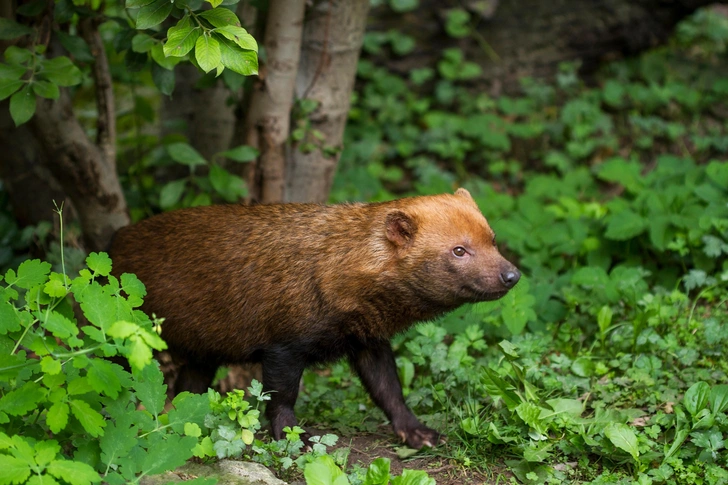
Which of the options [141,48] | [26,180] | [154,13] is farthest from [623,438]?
[26,180]

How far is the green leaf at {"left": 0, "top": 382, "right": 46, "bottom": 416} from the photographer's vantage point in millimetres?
3423

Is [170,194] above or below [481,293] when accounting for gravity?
below

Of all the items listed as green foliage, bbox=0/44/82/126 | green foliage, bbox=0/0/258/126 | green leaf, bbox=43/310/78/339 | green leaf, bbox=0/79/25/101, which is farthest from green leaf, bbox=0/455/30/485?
green leaf, bbox=0/79/25/101

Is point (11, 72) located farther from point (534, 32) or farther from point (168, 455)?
point (534, 32)

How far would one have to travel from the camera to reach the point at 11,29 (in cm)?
488

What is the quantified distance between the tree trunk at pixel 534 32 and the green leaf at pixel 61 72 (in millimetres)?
5769

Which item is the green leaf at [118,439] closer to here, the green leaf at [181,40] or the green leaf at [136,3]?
the green leaf at [181,40]

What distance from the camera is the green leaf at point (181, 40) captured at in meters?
3.69

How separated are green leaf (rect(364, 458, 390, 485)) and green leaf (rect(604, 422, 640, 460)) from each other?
3.97ft

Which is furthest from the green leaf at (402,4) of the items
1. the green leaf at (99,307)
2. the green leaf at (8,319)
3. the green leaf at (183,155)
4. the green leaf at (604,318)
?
the green leaf at (8,319)

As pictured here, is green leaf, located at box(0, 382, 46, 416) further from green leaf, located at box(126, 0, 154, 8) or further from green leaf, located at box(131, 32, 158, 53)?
green leaf, located at box(131, 32, 158, 53)

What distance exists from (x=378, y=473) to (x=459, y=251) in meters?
1.37

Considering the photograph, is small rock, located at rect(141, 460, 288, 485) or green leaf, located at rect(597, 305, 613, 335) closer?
small rock, located at rect(141, 460, 288, 485)

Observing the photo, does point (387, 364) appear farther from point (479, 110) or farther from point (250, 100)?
point (479, 110)
